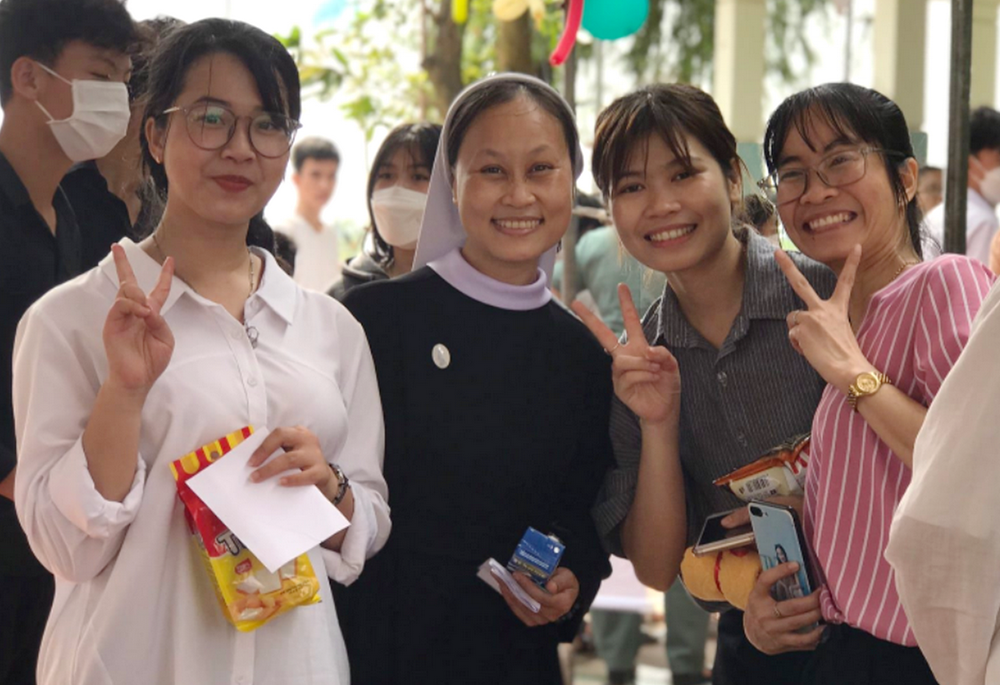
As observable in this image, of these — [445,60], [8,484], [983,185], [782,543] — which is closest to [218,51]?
[8,484]

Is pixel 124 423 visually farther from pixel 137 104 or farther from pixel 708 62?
pixel 708 62

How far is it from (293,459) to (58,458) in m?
0.33

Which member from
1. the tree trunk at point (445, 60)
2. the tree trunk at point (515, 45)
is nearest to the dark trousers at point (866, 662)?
the tree trunk at point (515, 45)

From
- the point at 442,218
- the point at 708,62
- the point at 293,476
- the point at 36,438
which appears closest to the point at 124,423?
the point at 36,438

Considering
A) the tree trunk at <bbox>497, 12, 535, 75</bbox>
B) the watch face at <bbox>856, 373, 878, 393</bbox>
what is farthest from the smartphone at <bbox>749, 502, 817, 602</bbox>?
the tree trunk at <bbox>497, 12, 535, 75</bbox>

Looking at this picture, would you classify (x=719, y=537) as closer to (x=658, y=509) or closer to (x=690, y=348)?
(x=658, y=509)

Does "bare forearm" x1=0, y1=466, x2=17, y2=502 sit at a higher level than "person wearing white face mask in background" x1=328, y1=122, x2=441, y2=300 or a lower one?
lower

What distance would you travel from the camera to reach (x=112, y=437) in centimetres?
161

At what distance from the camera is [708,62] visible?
9047 millimetres

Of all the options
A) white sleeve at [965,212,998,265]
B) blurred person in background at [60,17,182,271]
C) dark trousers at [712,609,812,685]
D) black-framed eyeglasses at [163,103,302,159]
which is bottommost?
dark trousers at [712,609,812,685]

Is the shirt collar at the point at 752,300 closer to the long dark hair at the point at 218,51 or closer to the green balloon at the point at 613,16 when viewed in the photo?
the long dark hair at the point at 218,51

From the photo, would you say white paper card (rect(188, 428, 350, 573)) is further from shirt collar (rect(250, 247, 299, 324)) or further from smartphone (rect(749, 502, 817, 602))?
smartphone (rect(749, 502, 817, 602))

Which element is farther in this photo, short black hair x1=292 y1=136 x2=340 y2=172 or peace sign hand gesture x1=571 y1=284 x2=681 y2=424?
short black hair x1=292 y1=136 x2=340 y2=172

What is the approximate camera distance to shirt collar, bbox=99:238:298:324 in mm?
1781
